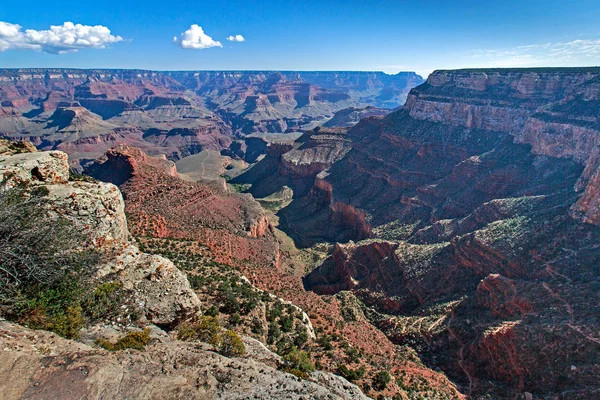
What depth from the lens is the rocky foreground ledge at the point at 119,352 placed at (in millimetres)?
13031

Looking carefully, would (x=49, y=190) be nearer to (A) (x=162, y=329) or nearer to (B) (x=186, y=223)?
(A) (x=162, y=329)

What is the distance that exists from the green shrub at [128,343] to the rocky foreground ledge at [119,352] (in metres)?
0.52

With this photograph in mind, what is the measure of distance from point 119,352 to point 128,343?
3.76ft

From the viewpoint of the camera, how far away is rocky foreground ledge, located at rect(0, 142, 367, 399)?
13031 millimetres

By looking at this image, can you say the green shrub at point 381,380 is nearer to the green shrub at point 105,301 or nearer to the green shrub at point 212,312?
the green shrub at point 212,312

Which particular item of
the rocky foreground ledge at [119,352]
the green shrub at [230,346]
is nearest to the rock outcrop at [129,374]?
the rocky foreground ledge at [119,352]

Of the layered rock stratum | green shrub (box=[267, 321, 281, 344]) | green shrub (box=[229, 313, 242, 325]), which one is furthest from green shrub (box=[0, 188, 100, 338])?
the layered rock stratum

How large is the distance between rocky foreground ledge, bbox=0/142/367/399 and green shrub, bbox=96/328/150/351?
1.70 ft

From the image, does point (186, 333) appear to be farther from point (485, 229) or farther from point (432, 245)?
point (485, 229)

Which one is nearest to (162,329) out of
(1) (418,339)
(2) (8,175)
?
(2) (8,175)

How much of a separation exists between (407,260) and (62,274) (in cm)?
3963

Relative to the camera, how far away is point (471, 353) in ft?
112

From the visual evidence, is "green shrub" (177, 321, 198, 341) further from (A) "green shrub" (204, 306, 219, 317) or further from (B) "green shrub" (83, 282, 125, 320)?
(A) "green shrub" (204, 306, 219, 317)

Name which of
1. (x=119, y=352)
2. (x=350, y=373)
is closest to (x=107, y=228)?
(x=119, y=352)
